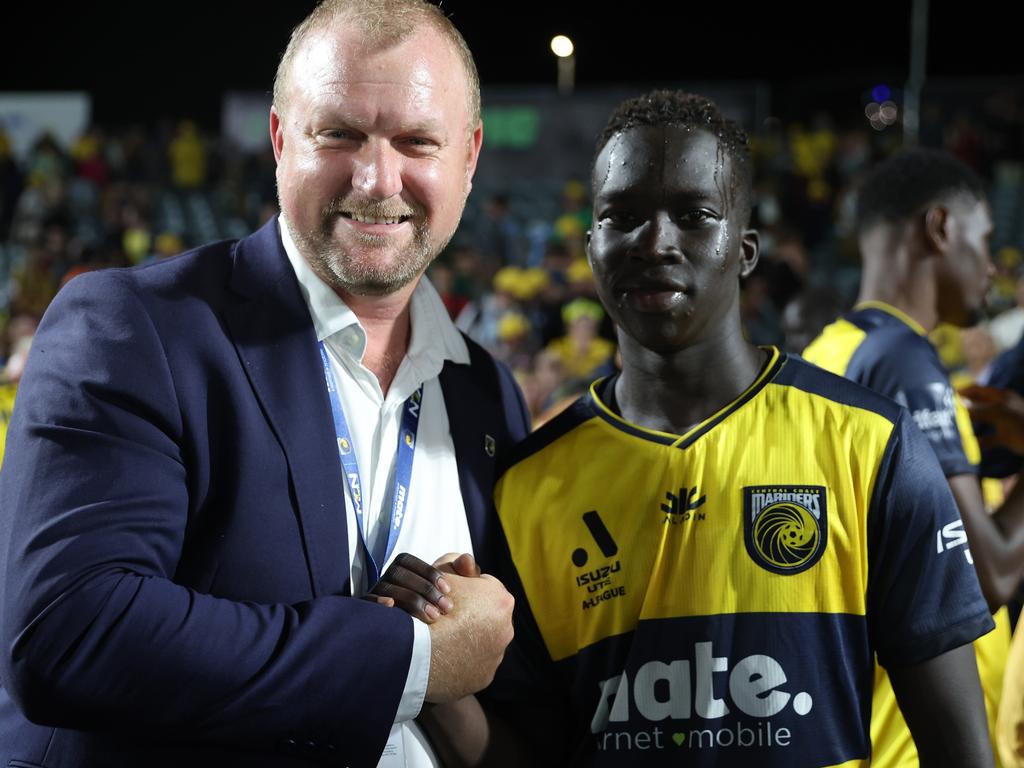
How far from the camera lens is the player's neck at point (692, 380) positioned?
7.54 feet

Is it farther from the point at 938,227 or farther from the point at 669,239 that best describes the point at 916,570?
the point at 938,227

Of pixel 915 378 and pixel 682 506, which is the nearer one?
pixel 682 506

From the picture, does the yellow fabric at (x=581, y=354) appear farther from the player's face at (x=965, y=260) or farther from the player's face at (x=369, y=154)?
the player's face at (x=369, y=154)

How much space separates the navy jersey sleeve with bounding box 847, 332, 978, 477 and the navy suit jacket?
1.67 meters

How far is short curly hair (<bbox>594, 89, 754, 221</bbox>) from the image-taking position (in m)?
2.32

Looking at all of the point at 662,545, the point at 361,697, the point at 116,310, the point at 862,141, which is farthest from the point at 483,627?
the point at 862,141

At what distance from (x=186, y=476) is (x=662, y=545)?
0.85 meters

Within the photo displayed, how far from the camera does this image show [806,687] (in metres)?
2.07

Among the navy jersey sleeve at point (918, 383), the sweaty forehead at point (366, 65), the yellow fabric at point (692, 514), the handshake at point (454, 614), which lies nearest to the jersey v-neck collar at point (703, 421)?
the yellow fabric at point (692, 514)

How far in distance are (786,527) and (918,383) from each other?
117 cm

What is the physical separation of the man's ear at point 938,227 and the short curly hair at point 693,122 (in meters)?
1.24

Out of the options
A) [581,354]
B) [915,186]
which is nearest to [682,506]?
[915,186]

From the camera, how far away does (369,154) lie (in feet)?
6.91

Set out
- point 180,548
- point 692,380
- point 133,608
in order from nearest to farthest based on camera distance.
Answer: point 133,608 < point 180,548 < point 692,380
